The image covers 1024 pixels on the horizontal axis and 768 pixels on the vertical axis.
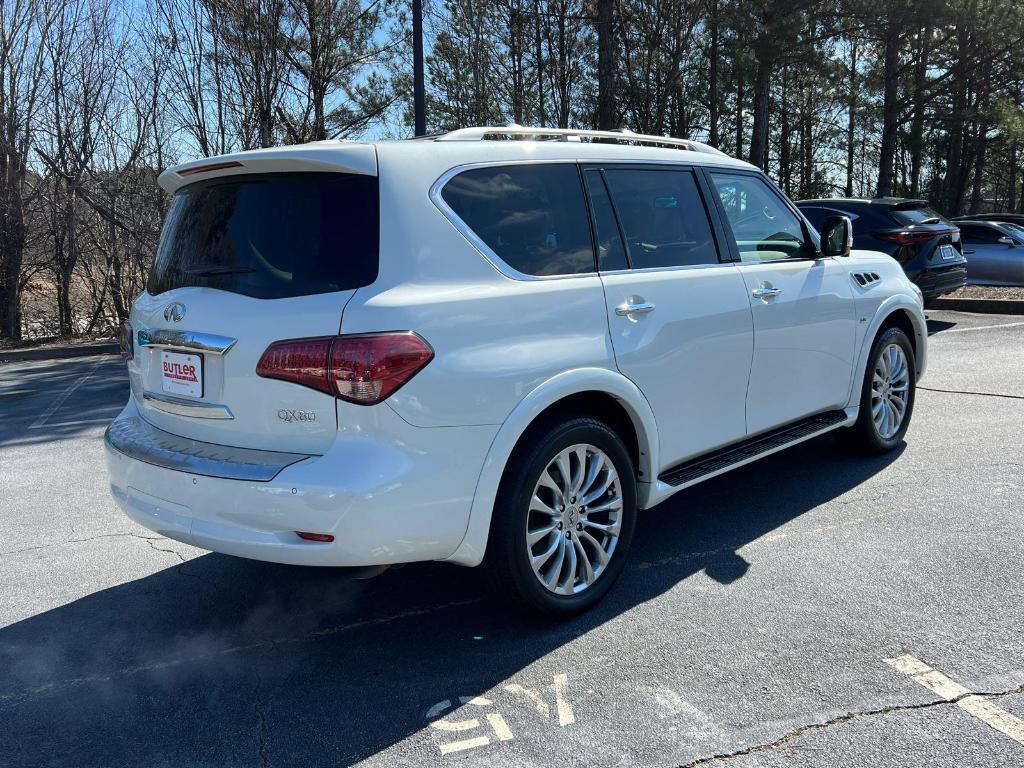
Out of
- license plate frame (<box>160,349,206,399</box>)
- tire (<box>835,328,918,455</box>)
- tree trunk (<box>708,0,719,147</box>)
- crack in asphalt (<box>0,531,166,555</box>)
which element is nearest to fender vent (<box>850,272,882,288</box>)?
tire (<box>835,328,918,455</box>)

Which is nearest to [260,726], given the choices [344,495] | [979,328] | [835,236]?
[344,495]

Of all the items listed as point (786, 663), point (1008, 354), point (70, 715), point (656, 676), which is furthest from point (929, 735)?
point (1008, 354)

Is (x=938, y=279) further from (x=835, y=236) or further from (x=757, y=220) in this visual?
(x=757, y=220)

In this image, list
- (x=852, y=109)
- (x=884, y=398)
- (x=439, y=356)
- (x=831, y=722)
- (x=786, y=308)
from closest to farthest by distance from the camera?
(x=831, y=722)
(x=439, y=356)
(x=786, y=308)
(x=884, y=398)
(x=852, y=109)

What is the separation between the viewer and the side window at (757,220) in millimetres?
4625

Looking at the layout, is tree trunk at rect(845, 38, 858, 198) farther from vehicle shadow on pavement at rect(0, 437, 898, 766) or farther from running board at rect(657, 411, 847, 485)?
vehicle shadow on pavement at rect(0, 437, 898, 766)

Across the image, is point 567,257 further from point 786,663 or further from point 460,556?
point 786,663

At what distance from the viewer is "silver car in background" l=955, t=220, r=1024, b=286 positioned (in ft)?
51.0

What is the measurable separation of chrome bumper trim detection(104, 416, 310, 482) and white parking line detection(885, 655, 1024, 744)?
2229 millimetres

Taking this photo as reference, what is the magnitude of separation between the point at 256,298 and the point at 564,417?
1.26 meters

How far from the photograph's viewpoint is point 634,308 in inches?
147

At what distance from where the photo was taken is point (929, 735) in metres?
2.75

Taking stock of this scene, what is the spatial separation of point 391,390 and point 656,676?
1376 mm

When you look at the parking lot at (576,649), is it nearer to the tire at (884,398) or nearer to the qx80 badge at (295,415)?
the tire at (884,398)
